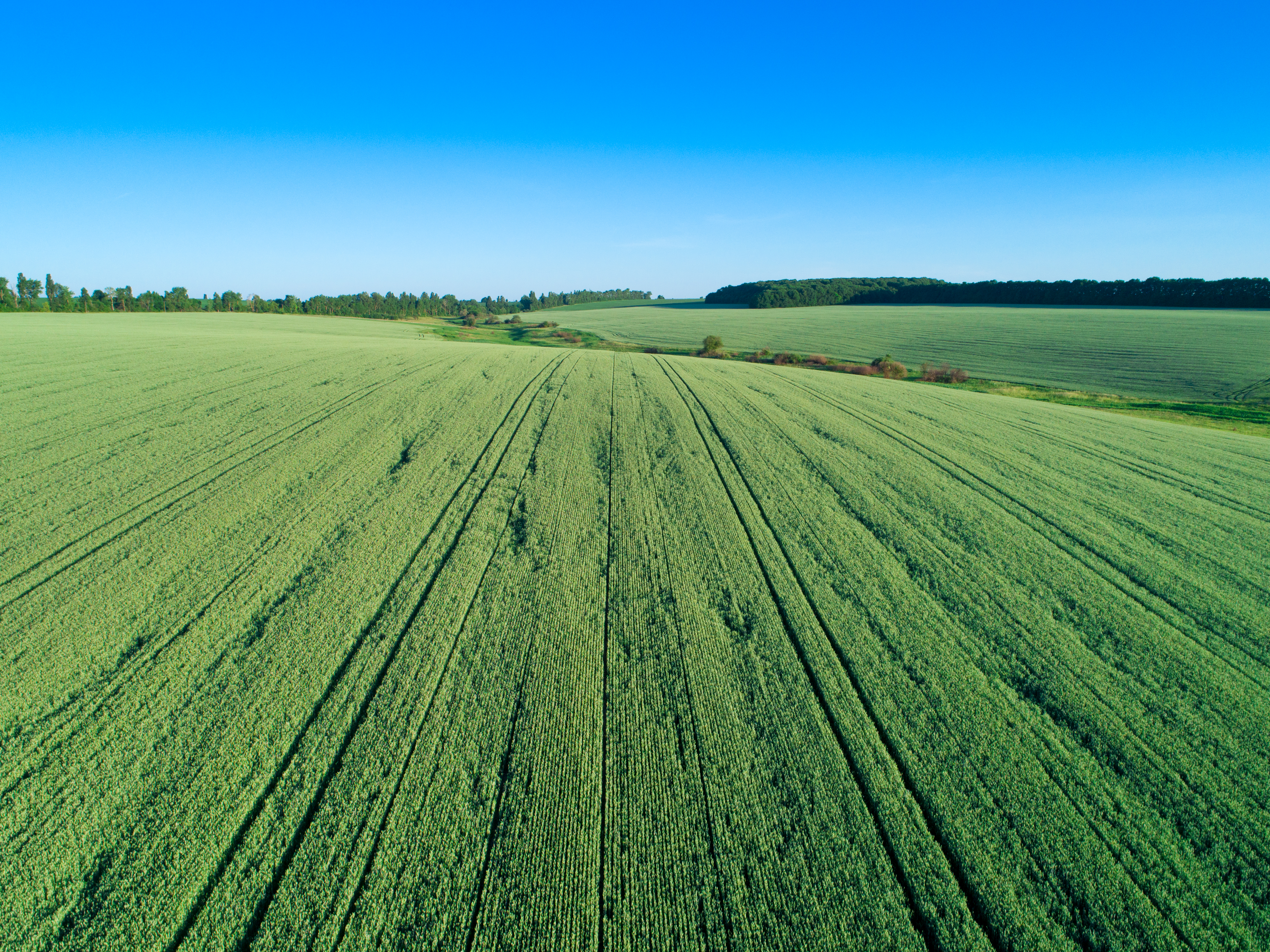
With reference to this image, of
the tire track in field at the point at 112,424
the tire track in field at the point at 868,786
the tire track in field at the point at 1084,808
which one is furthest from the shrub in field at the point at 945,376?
the tire track in field at the point at 112,424

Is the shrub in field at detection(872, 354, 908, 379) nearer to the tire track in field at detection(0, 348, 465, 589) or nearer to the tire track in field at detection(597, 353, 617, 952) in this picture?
the tire track in field at detection(0, 348, 465, 589)

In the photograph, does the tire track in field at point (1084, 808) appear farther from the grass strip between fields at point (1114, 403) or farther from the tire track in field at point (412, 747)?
the grass strip between fields at point (1114, 403)

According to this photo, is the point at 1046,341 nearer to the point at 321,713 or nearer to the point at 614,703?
the point at 614,703

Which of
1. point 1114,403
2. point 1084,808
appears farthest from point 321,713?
point 1114,403

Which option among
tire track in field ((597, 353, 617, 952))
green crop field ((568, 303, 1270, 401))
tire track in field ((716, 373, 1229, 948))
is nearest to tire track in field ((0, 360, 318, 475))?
tire track in field ((597, 353, 617, 952))

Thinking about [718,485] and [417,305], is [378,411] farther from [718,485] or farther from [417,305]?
[417,305]

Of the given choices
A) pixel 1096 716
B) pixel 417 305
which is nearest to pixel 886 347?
pixel 1096 716

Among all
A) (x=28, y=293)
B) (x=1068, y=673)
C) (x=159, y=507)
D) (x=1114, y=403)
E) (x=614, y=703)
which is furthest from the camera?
(x=28, y=293)
